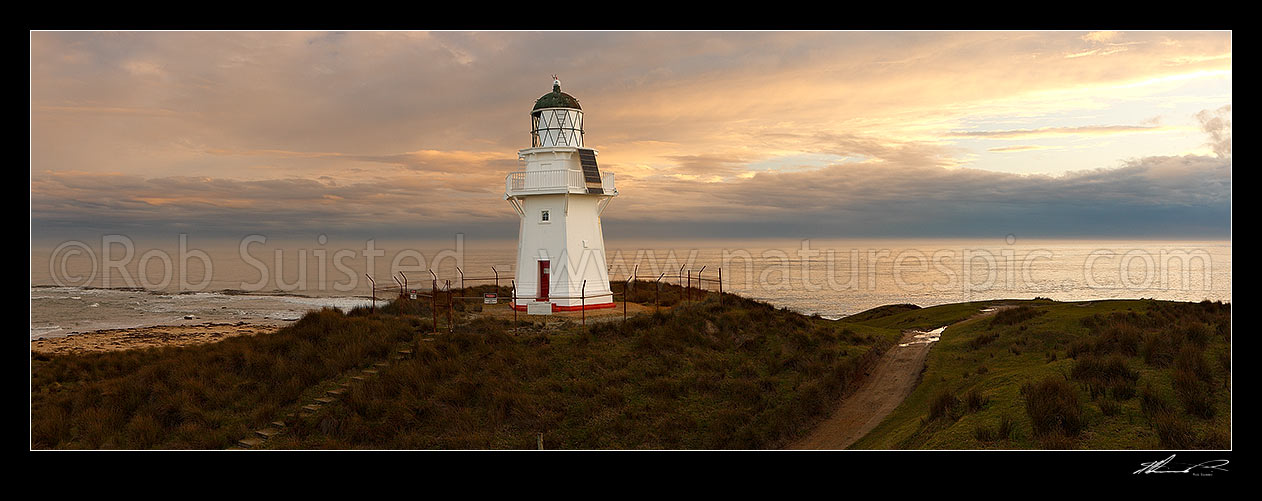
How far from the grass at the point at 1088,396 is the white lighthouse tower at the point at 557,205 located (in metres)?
10.6

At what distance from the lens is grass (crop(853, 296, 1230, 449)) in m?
→ 7.25

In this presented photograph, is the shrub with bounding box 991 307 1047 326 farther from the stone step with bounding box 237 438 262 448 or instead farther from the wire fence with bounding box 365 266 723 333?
the stone step with bounding box 237 438 262 448

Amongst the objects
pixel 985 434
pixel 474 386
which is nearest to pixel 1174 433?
pixel 985 434

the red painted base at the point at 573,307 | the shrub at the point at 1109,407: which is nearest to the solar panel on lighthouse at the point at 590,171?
the red painted base at the point at 573,307

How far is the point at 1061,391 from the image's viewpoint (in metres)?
8.28

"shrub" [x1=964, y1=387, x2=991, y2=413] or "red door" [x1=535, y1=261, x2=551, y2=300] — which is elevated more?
"red door" [x1=535, y1=261, x2=551, y2=300]

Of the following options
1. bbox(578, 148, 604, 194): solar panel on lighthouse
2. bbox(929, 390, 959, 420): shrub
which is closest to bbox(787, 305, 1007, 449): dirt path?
bbox(929, 390, 959, 420): shrub

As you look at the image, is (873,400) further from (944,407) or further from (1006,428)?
(1006,428)

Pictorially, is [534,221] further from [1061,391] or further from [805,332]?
[1061,391]

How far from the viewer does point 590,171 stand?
20.0 metres

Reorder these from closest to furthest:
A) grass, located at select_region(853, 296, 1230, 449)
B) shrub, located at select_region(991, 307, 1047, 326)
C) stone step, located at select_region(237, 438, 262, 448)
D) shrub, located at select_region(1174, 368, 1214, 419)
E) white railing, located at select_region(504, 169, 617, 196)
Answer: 1. grass, located at select_region(853, 296, 1230, 449)
2. shrub, located at select_region(1174, 368, 1214, 419)
3. stone step, located at select_region(237, 438, 262, 448)
4. shrub, located at select_region(991, 307, 1047, 326)
5. white railing, located at select_region(504, 169, 617, 196)

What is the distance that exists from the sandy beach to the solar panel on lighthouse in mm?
13624

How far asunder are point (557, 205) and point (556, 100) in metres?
3.42
